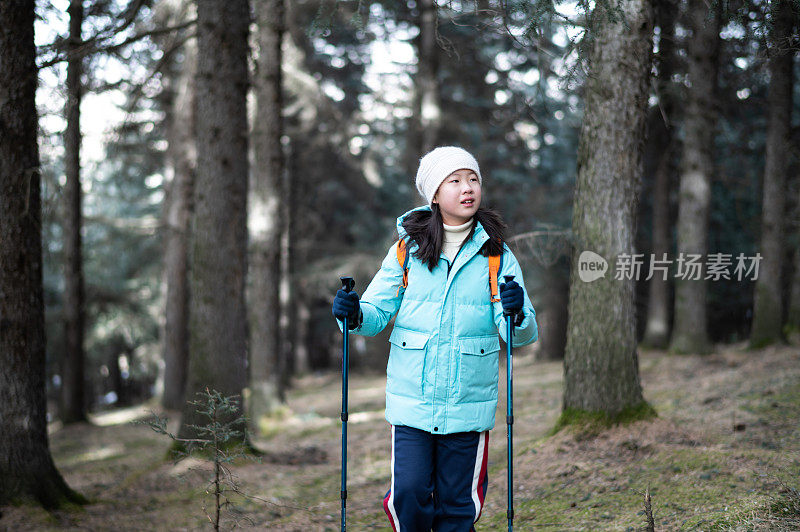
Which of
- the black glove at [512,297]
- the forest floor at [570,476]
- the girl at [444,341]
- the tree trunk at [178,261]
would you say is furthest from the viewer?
the tree trunk at [178,261]

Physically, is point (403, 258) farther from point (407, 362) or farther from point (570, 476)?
point (570, 476)

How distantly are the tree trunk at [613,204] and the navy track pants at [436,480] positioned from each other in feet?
8.34

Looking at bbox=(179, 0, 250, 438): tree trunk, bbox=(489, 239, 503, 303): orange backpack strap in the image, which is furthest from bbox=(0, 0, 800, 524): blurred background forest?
bbox=(489, 239, 503, 303): orange backpack strap

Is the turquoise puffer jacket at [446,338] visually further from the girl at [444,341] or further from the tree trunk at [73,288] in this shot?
the tree trunk at [73,288]

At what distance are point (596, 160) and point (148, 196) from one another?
20.2 m

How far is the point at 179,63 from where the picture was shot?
619 inches

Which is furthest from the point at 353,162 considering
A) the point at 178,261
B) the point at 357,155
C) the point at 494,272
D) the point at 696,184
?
the point at 494,272

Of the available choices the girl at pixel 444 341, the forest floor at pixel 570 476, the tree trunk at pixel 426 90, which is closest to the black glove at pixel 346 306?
the girl at pixel 444 341

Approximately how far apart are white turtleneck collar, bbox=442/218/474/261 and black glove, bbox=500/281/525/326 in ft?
1.32

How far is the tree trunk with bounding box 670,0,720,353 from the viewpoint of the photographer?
11484mm

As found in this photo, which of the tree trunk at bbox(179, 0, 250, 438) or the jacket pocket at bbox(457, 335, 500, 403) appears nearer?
the jacket pocket at bbox(457, 335, 500, 403)

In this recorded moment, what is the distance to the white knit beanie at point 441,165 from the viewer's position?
3467 millimetres

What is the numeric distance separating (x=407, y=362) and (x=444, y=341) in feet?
0.71

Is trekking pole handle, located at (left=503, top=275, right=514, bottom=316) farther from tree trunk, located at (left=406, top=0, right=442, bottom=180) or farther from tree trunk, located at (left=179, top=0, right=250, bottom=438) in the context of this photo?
tree trunk, located at (left=406, top=0, right=442, bottom=180)
